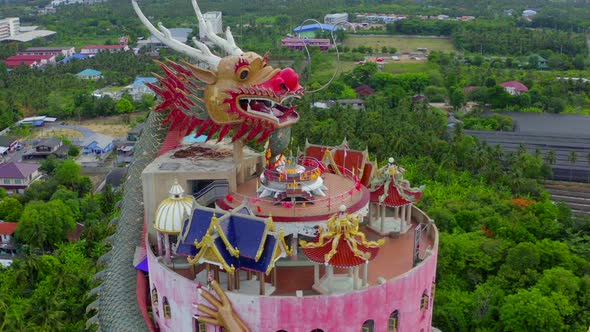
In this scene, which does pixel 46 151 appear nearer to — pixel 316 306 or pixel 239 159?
pixel 239 159

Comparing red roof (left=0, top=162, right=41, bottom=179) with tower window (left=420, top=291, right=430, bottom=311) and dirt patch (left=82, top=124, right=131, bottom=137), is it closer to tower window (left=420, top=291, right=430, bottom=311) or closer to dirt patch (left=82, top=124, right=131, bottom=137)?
dirt patch (left=82, top=124, right=131, bottom=137)

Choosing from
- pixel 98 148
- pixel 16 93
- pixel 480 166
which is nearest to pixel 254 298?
pixel 480 166

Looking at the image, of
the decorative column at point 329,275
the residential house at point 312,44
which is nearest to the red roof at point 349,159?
the decorative column at point 329,275

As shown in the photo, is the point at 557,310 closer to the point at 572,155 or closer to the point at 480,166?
the point at 480,166

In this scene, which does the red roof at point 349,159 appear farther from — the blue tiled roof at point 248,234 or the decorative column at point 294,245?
the blue tiled roof at point 248,234

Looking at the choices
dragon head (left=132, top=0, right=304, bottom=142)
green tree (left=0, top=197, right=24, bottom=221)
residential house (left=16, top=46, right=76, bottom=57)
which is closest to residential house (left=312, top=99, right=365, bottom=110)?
green tree (left=0, top=197, right=24, bottom=221)

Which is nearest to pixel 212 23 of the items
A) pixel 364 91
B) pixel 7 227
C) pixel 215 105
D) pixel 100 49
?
pixel 215 105
